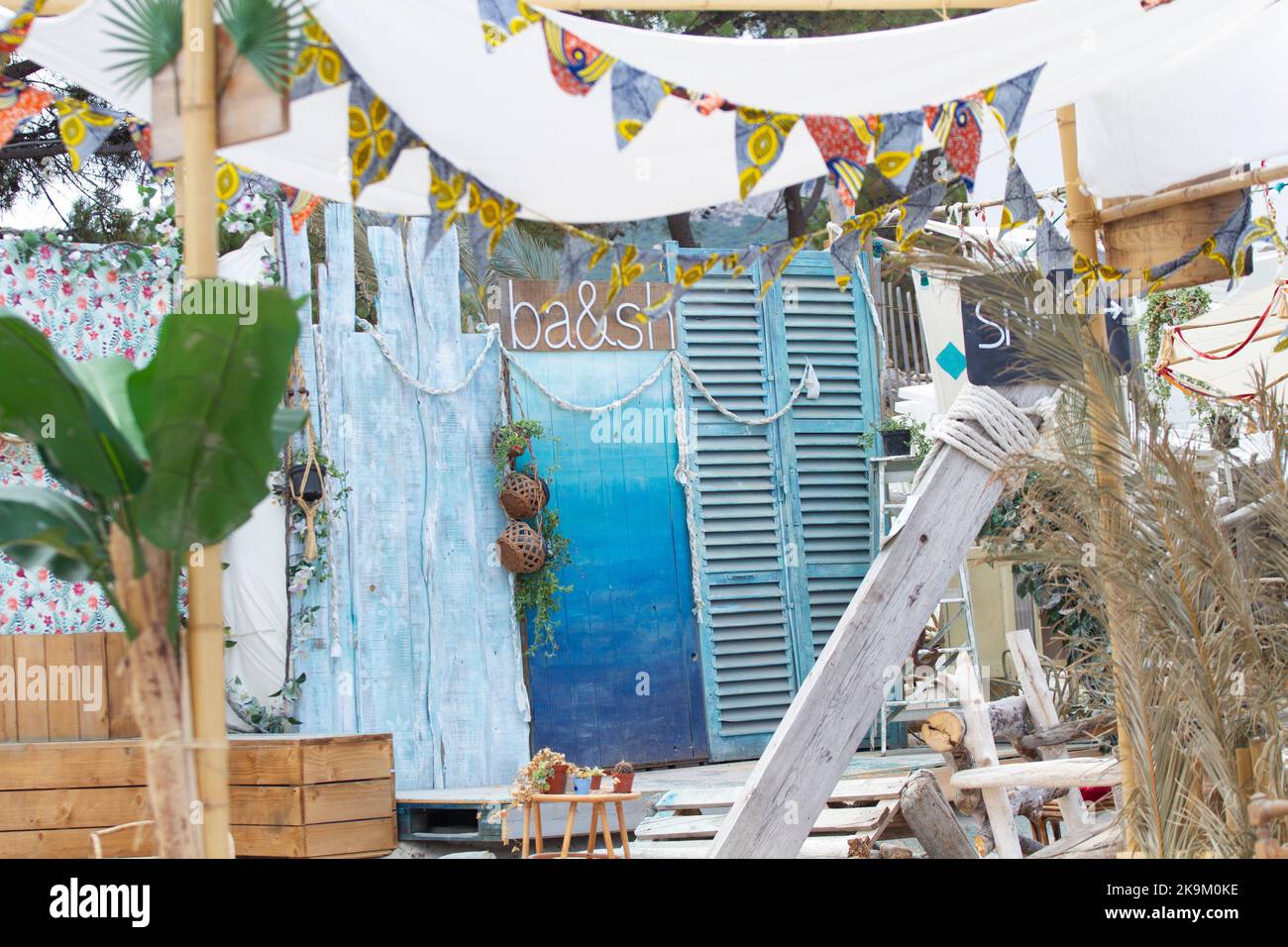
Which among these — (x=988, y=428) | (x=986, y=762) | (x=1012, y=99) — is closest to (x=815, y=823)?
(x=986, y=762)

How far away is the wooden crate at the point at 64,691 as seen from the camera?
591 cm

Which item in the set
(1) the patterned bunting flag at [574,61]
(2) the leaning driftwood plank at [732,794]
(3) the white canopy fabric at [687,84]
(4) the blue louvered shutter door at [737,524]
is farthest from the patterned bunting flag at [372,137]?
(4) the blue louvered shutter door at [737,524]

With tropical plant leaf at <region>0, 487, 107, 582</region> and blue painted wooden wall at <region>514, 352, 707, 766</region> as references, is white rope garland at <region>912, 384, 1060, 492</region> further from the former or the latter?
blue painted wooden wall at <region>514, 352, 707, 766</region>

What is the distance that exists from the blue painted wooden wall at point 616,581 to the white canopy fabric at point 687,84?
13.2ft

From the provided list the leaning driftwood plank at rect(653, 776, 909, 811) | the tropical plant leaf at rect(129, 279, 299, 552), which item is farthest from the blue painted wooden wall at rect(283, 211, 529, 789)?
the tropical plant leaf at rect(129, 279, 299, 552)

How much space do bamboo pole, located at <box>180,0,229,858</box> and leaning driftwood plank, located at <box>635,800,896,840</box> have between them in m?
2.89

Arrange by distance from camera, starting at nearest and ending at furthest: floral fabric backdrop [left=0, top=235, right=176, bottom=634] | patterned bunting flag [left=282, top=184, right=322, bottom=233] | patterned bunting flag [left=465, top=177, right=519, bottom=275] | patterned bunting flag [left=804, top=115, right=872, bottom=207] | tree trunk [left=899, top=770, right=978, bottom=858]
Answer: patterned bunting flag [left=465, top=177, right=519, bottom=275]
patterned bunting flag [left=804, top=115, right=872, bottom=207]
patterned bunting flag [left=282, top=184, right=322, bottom=233]
tree trunk [left=899, top=770, right=978, bottom=858]
floral fabric backdrop [left=0, top=235, right=176, bottom=634]

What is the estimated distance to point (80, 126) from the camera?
341 centimetres

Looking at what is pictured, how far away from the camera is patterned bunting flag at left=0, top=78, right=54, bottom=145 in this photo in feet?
10.5

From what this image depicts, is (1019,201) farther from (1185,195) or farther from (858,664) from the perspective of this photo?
(858,664)

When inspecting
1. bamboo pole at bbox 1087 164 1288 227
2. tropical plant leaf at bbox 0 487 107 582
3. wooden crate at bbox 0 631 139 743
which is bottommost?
Answer: wooden crate at bbox 0 631 139 743

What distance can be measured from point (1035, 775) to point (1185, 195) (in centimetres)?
239
